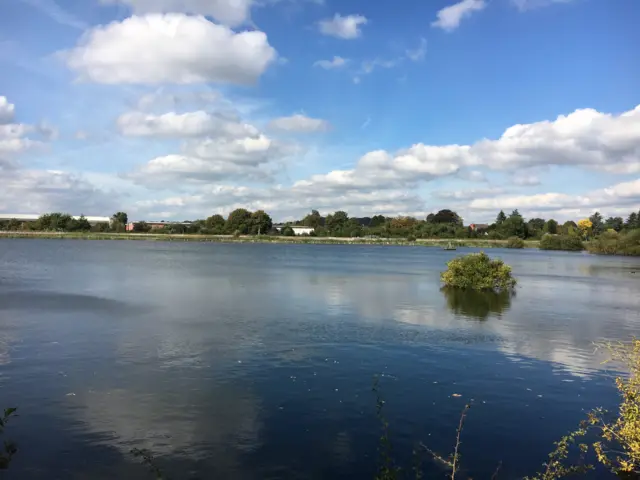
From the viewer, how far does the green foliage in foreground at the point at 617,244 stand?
124375 mm

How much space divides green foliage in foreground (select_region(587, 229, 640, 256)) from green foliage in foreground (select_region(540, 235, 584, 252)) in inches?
727

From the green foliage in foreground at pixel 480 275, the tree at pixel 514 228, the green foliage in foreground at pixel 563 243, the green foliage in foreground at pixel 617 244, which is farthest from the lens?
the tree at pixel 514 228

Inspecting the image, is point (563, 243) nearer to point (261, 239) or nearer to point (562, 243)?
point (562, 243)

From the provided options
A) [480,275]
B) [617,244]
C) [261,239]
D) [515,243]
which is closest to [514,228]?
[515,243]

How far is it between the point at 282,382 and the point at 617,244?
137266 mm

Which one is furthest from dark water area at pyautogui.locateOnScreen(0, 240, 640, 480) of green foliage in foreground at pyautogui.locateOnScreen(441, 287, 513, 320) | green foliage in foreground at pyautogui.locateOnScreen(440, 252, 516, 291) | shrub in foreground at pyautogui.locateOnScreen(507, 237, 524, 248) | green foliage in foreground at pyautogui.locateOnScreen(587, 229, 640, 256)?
shrub in foreground at pyautogui.locateOnScreen(507, 237, 524, 248)

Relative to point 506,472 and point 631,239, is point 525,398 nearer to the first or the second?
point 506,472

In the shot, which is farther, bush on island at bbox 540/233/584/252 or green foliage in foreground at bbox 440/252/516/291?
bush on island at bbox 540/233/584/252

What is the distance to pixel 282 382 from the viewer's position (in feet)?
48.9

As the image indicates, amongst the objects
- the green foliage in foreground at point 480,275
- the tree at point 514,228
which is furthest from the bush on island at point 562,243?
the green foliage in foreground at point 480,275

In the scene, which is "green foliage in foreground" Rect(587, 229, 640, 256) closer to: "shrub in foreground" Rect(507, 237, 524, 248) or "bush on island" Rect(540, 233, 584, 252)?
"bush on island" Rect(540, 233, 584, 252)

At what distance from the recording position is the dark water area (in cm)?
1032

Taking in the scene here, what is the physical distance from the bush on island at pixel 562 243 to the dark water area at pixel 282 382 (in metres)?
139

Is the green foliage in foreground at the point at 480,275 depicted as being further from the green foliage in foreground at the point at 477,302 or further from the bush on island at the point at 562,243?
the bush on island at the point at 562,243
